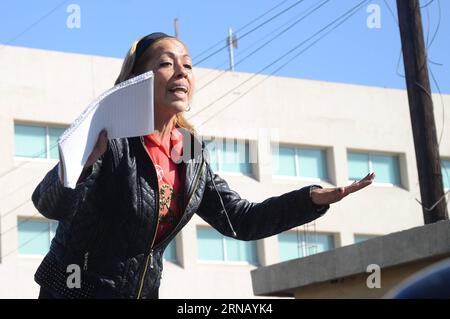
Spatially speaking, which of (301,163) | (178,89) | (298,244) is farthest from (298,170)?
(178,89)

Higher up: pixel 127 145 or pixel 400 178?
pixel 400 178

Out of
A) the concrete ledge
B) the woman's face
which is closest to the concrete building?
the concrete ledge

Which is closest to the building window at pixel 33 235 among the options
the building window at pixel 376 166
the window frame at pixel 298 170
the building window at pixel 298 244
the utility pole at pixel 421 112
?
the building window at pixel 298 244

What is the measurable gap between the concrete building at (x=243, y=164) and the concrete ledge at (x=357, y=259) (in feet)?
51.5

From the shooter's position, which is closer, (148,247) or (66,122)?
(148,247)

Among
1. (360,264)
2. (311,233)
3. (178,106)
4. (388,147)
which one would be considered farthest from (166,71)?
(388,147)

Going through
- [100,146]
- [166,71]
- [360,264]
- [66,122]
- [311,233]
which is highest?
[66,122]

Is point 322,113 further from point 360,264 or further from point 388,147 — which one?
point 360,264

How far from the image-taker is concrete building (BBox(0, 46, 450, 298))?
34.7 metres

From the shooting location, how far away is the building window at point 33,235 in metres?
34.6

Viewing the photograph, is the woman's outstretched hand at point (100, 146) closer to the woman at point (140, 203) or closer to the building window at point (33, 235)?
the woman at point (140, 203)

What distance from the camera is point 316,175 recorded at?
133 feet

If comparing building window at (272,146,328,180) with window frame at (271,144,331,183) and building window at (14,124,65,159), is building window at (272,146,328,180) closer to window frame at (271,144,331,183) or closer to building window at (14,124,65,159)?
window frame at (271,144,331,183)

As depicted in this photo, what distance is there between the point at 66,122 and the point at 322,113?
31.2 ft
